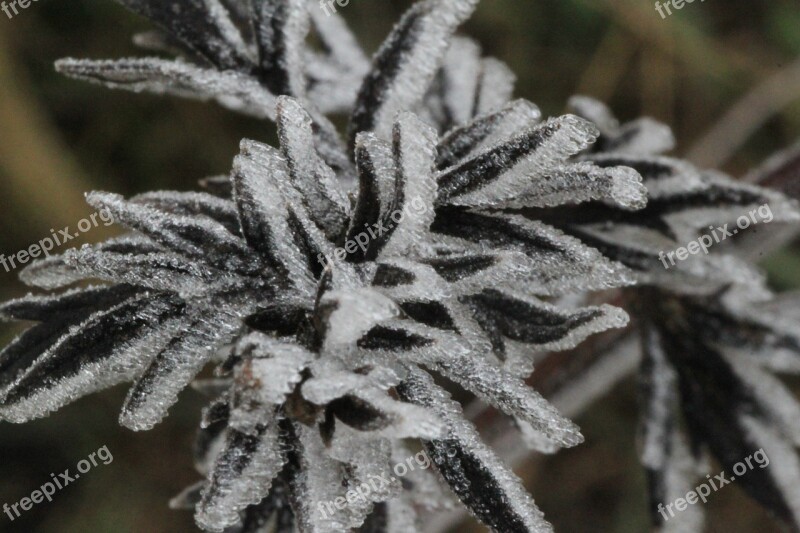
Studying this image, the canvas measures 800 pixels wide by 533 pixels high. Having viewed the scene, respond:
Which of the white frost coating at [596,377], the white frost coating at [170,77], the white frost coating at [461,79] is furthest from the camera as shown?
the white frost coating at [596,377]

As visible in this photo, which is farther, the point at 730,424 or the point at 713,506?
the point at 713,506

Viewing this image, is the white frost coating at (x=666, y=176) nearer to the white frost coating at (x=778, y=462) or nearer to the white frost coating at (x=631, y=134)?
the white frost coating at (x=631, y=134)

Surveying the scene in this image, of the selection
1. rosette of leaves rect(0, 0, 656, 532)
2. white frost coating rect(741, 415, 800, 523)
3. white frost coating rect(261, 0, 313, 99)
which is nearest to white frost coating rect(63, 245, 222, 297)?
rosette of leaves rect(0, 0, 656, 532)

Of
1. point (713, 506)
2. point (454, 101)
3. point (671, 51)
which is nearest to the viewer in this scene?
point (454, 101)

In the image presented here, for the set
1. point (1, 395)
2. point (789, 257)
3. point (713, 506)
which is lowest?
point (713, 506)

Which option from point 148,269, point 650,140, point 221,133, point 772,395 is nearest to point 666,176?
point 650,140

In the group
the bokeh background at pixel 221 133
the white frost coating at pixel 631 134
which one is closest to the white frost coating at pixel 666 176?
the white frost coating at pixel 631 134

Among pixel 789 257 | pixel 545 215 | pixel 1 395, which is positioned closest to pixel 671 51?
pixel 789 257

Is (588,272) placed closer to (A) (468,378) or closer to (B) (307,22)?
(A) (468,378)
